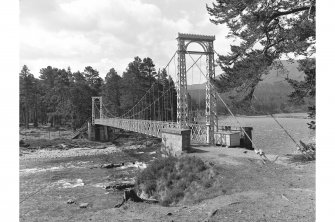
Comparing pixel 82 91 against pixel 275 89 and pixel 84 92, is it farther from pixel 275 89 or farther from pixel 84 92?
pixel 275 89

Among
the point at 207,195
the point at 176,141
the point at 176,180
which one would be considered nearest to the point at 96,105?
the point at 176,141

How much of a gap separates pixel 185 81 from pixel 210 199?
28.2 ft

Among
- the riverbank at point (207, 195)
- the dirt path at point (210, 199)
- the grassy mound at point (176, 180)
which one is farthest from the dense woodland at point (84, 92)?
the grassy mound at point (176, 180)

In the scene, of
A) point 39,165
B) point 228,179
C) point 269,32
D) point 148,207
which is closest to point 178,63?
point 269,32

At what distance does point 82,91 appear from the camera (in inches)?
1807

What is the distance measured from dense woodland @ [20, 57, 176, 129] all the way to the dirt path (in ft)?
76.6

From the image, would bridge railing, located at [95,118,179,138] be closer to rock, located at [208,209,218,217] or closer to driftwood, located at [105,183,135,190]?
driftwood, located at [105,183,135,190]

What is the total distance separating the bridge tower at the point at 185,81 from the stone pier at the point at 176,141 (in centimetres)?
147

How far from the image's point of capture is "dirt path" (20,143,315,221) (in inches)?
239

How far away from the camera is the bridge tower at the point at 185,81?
15.1m

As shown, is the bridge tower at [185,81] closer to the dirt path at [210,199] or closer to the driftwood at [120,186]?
the dirt path at [210,199]

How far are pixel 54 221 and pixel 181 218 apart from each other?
4.70 metres

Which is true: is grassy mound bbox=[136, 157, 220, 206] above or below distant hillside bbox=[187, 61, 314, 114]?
below

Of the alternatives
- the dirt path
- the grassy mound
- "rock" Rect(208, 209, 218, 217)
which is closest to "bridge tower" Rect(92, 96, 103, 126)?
the dirt path
